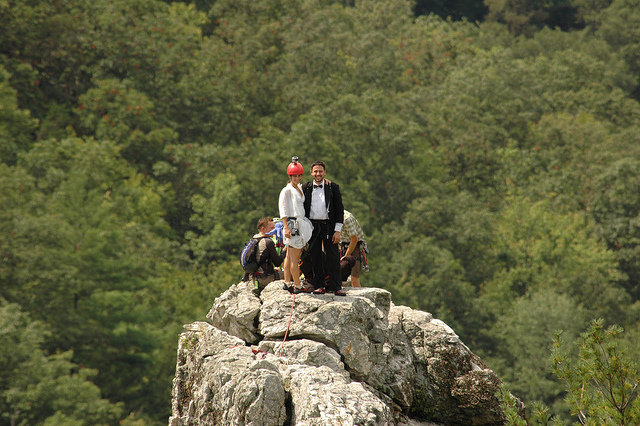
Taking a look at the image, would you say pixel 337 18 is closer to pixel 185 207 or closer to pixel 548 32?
pixel 185 207

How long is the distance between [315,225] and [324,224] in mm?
117

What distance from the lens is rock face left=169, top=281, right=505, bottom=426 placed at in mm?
10242

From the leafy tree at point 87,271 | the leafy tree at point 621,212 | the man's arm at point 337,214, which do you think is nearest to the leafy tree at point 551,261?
the leafy tree at point 621,212

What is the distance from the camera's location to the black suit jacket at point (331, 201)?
1254cm

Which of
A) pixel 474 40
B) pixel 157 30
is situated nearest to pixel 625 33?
pixel 474 40

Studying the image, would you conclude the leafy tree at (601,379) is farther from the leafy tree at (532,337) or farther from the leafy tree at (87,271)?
the leafy tree at (532,337)

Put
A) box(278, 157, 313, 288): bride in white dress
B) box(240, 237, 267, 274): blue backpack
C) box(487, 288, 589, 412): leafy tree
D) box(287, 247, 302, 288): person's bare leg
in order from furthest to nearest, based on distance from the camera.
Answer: box(487, 288, 589, 412): leafy tree < box(240, 237, 267, 274): blue backpack < box(287, 247, 302, 288): person's bare leg < box(278, 157, 313, 288): bride in white dress

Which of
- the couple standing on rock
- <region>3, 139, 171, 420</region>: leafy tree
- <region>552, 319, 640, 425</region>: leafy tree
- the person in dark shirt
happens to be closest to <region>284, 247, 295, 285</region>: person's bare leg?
the couple standing on rock

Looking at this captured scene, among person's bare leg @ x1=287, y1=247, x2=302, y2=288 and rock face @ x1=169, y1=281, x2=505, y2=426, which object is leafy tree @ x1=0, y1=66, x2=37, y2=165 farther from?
person's bare leg @ x1=287, y1=247, x2=302, y2=288

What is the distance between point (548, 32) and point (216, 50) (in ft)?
114

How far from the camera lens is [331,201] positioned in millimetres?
12625

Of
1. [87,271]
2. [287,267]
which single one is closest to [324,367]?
[287,267]

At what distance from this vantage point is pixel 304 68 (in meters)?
51.7

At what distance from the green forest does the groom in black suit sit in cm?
1968
